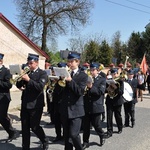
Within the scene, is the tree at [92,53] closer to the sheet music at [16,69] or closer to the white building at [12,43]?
A: the white building at [12,43]

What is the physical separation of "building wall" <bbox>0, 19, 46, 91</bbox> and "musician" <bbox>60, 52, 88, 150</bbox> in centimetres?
1352

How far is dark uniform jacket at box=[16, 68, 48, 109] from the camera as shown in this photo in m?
5.25

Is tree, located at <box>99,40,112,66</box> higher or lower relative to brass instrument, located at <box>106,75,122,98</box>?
higher

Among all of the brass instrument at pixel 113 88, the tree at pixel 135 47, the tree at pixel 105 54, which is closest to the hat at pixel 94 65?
the brass instrument at pixel 113 88

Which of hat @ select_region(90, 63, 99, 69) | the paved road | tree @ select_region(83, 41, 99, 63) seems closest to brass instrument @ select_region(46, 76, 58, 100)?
the paved road

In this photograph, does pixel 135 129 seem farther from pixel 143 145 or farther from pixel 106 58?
pixel 106 58

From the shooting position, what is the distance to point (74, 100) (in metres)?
4.84

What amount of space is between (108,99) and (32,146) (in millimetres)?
2247

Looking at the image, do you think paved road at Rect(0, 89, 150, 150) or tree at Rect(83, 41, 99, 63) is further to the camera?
tree at Rect(83, 41, 99, 63)

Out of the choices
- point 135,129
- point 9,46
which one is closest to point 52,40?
point 9,46

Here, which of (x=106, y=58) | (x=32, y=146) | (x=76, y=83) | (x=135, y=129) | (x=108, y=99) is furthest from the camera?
(x=106, y=58)

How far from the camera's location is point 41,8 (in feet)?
97.7

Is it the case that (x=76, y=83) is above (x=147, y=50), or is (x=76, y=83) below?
below

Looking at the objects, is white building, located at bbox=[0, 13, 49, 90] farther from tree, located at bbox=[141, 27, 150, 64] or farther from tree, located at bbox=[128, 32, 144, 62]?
tree, located at bbox=[128, 32, 144, 62]
